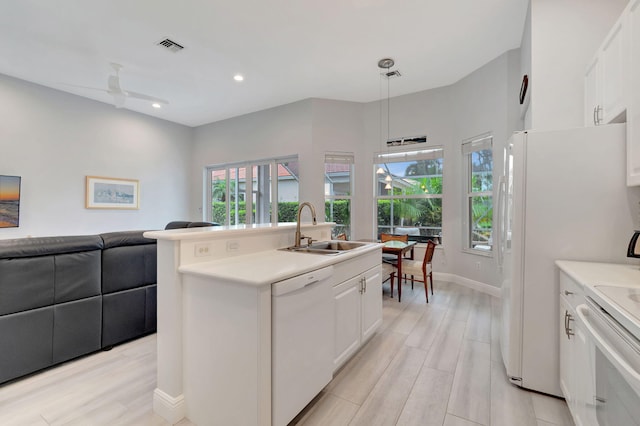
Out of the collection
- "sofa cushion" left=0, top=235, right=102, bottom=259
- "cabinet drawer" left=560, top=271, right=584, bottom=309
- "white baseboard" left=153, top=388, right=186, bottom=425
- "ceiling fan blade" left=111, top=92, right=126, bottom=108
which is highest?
"ceiling fan blade" left=111, top=92, right=126, bottom=108

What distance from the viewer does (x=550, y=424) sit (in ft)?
5.31

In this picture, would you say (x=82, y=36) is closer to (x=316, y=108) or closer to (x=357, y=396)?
(x=316, y=108)

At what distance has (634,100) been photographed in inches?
62.7

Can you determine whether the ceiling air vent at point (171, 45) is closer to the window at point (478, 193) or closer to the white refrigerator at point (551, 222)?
the white refrigerator at point (551, 222)

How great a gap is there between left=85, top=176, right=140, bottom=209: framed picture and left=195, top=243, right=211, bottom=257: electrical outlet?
187 inches

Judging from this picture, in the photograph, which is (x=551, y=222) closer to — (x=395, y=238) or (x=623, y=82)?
(x=623, y=82)

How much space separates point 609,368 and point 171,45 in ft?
15.5

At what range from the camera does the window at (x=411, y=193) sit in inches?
193

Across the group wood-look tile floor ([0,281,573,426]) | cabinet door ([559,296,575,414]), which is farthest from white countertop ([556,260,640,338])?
wood-look tile floor ([0,281,573,426])

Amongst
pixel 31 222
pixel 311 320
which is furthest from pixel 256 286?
pixel 31 222

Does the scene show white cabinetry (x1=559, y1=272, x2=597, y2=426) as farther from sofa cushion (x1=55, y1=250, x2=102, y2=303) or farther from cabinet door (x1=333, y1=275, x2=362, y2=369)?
sofa cushion (x1=55, y1=250, x2=102, y2=303)

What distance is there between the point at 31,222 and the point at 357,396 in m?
5.54

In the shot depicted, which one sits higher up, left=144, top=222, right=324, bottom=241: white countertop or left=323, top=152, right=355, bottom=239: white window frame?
left=323, top=152, right=355, bottom=239: white window frame

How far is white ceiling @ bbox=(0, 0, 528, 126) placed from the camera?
2895 millimetres
